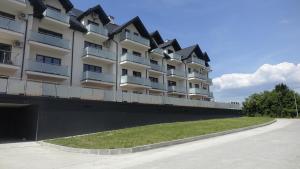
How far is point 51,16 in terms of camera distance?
26.4 m

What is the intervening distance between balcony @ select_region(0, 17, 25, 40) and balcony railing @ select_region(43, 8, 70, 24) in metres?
2.97

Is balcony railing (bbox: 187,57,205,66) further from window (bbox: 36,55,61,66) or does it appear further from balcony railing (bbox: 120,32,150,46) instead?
window (bbox: 36,55,61,66)

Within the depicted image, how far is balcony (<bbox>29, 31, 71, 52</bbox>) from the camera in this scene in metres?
25.0

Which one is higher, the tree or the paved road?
the tree

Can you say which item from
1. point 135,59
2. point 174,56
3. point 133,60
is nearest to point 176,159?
point 133,60

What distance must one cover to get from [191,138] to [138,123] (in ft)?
29.6

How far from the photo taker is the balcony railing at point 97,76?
28.5 meters

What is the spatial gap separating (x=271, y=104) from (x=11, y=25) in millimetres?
42386

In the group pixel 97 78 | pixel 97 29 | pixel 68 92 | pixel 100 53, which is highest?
pixel 97 29

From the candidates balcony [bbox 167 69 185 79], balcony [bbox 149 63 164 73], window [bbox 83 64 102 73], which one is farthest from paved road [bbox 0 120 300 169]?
balcony [bbox 167 69 185 79]

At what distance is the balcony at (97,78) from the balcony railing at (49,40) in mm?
3524

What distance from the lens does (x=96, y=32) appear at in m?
30.7

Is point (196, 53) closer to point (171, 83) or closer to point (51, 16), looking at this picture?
point (171, 83)

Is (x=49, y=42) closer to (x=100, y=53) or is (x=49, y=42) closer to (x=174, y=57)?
(x=100, y=53)
